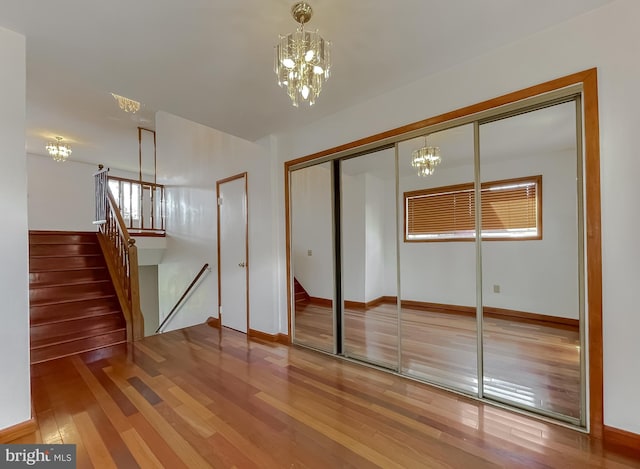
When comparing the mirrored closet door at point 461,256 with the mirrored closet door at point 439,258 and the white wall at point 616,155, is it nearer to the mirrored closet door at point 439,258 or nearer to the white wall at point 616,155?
the mirrored closet door at point 439,258

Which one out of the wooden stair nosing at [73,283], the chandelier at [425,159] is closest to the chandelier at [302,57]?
the chandelier at [425,159]

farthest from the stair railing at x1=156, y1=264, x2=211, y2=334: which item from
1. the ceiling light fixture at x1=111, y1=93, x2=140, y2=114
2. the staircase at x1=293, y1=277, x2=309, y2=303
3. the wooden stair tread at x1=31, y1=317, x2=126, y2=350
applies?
the ceiling light fixture at x1=111, y1=93, x2=140, y2=114

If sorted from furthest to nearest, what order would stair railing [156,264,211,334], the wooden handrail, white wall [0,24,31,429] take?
1. the wooden handrail
2. stair railing [156,264,211,334]
3. white wall [0,24,31,429]

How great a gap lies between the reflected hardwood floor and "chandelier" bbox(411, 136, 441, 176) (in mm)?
1559

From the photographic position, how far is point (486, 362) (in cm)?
272

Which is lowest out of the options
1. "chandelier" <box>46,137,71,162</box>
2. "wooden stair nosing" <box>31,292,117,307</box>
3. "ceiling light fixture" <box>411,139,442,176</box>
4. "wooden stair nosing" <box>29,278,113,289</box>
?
"wooden stair nosing" <box>31,292,117,307</box>

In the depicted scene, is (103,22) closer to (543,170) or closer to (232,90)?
(232,90)

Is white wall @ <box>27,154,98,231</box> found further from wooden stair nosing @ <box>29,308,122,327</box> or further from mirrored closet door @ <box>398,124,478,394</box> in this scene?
mirrored closet door @ <box>398,124,478,394</box>

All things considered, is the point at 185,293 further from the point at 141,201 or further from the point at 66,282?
the point at 141,201

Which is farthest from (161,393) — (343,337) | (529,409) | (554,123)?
(554,123)

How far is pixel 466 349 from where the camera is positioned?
306 cm

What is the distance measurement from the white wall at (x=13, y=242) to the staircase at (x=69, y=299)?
1578 millimetres

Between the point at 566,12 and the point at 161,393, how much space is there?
4.02m
